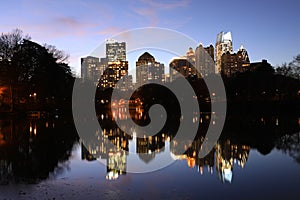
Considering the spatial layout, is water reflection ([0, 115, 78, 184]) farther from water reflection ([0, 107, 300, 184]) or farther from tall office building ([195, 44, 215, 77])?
tall office building ([195, 44, 215, 77])

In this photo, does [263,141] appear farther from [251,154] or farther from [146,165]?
[146,165]

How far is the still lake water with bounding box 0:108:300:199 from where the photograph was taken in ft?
29.8

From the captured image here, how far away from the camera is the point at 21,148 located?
17.2 meters

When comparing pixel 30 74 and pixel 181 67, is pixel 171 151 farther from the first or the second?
pixel 181 67

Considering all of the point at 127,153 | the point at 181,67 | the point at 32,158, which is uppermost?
the point at 181,67

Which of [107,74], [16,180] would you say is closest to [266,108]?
[16,180]

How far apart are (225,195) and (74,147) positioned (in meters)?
11.2

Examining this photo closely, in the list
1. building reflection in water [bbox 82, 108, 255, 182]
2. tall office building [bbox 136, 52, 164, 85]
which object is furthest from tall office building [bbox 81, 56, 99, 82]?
building reflection in water [bbox 82, 108, 255, 182]

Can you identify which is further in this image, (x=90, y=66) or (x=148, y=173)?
(x=90, y=66)

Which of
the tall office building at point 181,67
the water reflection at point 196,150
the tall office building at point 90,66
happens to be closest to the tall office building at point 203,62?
the tall office building at point 181,67

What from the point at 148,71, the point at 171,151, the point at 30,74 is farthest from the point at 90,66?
the point at 171,151

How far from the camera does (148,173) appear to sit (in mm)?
12102

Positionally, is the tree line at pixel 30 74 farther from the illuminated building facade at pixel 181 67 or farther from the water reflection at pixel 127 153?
the illuminated building facade at pixel 181 67

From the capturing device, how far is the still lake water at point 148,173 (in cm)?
909
